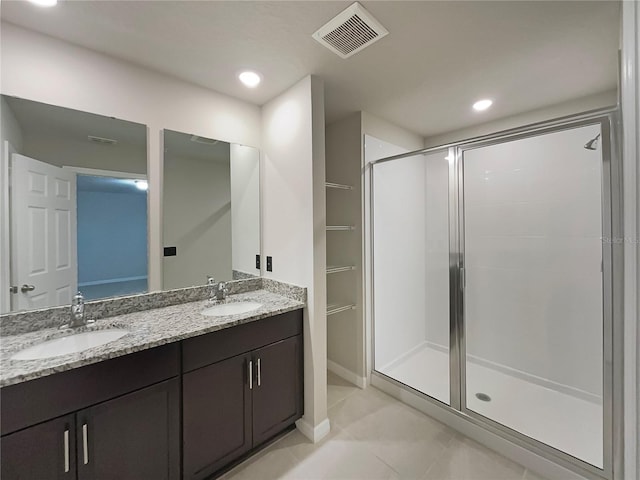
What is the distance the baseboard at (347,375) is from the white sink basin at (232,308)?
1350 millimetres

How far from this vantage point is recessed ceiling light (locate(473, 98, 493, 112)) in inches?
88.4

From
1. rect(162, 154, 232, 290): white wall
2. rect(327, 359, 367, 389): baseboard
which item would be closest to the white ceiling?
rect(162, 154, 232, 290): white wall

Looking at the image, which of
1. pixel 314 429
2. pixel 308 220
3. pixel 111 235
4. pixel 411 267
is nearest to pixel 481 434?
pixel 314 429

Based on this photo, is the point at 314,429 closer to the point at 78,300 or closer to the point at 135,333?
the point at 135,333

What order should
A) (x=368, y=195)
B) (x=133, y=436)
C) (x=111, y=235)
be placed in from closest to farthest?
1. (x=133, y=436)
2. (x=111, y=235)
3. (x=368, y=195)

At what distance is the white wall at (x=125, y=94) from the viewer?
1375 millimetres

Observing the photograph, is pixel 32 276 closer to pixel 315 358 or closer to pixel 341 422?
pixel 315 358

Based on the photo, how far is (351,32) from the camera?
1.41m

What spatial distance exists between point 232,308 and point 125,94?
157 centimetres

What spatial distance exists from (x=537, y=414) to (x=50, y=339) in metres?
3.21

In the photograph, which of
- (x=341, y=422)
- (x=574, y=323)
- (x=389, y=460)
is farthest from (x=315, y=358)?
(x=574, y=323)

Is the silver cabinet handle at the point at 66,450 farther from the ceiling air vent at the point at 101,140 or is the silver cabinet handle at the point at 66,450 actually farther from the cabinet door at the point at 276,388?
the ceiling air vent at the point at 101,140

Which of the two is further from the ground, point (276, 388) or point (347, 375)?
point (276, 388)

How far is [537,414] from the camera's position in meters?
1.98
